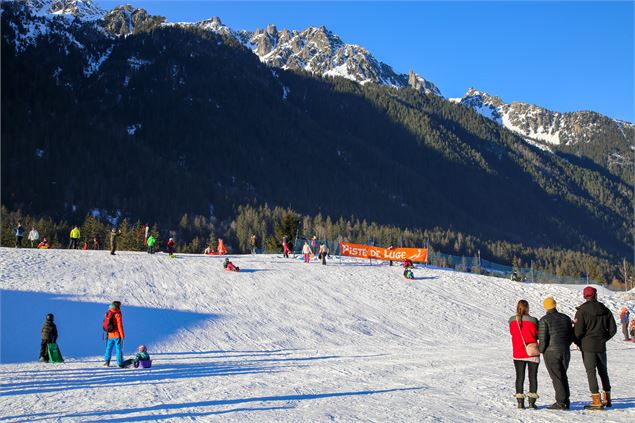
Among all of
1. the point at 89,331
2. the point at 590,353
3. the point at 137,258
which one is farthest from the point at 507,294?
the point at 590,353

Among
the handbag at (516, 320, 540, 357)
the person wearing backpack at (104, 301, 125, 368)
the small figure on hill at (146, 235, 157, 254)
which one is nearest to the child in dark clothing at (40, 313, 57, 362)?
the person wearing backpack at (104, 301, 125, 368)

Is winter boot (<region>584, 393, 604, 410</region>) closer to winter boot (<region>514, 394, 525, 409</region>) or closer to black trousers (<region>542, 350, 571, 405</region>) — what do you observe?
black trousers (<region>542, 350, 571, 405</region>)

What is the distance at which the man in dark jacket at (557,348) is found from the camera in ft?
33.6

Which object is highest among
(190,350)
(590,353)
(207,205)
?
(207,205)

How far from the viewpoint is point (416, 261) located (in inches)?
1753

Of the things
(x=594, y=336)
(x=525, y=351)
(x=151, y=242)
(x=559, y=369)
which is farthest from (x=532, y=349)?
(x=151, y=242)

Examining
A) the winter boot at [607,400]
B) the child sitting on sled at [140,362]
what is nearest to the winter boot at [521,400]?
the winter boot at [607,400]

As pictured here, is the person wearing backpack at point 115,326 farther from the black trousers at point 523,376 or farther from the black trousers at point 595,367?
the black trousers at point 595,367

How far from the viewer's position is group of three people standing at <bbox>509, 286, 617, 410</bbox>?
1029 cm

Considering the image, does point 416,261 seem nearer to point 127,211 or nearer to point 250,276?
point 250,276

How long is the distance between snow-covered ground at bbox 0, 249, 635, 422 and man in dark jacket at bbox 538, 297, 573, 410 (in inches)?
12.8

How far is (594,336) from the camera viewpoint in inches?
412

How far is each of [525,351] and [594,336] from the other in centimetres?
121

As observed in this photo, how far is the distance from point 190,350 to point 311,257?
77.3 feet
